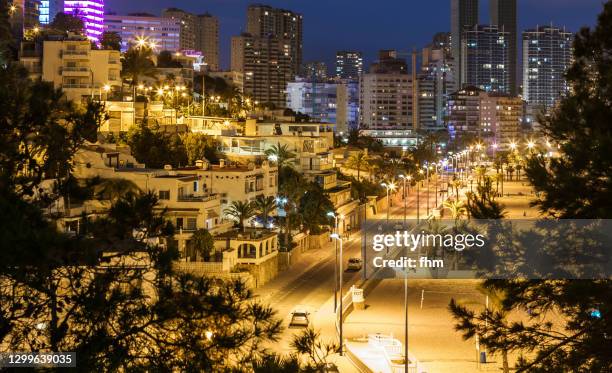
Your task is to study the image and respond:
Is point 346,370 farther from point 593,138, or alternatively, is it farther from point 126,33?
point 126,33

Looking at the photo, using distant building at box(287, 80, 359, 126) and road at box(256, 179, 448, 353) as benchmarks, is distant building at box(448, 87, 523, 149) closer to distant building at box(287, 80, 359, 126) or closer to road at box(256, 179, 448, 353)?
distant building at box(287, 80, 359, 126)

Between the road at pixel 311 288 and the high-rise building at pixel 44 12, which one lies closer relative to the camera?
the road at pixel 311 288

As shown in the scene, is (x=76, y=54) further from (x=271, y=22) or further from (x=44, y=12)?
(x=271, y=22)

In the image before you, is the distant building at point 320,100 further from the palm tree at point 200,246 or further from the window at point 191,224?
the palm tree at point 200,246

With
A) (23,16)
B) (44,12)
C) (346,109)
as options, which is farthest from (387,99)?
(23,16)

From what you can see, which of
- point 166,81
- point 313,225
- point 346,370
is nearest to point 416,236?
point 313,225

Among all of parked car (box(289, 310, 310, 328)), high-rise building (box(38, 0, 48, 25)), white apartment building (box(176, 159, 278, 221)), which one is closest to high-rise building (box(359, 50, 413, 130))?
high-rise building (box(38, 0, 48, 25))

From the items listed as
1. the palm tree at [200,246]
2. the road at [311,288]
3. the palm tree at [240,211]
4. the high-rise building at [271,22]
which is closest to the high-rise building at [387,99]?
the high-rise building at [271,22]
